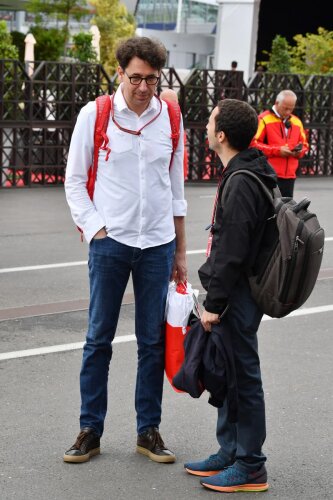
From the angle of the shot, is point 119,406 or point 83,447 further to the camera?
point 119,406

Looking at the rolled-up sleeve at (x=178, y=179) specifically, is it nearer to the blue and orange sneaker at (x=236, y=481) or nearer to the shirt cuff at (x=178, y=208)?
the shirt cuff at (x=178, y=208)

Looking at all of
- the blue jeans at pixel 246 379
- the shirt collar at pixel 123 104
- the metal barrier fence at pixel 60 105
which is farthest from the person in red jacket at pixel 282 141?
the blue jeans at pixel 246 379

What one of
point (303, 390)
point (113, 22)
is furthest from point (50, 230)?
point (113, 22)

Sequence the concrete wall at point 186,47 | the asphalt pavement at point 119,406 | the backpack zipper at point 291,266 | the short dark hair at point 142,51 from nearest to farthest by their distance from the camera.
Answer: the backpack zipper at point 291,266
the short dark hair at point 142,51
the asphalt pavement at point 119,406
the concrete wall at point 186,47

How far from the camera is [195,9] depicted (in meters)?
90.6

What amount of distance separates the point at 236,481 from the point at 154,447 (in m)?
0.54

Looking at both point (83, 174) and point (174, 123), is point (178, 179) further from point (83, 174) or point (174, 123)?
point (83, 174)

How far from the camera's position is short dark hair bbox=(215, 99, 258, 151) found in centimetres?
448

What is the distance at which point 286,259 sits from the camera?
14.4 feet

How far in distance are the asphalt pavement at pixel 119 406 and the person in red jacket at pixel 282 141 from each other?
86.6 inches

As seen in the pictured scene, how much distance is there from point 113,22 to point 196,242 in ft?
157

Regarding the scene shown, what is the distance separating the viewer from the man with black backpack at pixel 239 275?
4.45m

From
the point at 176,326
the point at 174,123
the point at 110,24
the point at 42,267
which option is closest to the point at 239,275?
the point at 176,326

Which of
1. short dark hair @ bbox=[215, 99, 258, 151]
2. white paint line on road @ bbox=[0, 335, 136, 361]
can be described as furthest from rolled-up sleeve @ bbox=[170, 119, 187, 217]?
white paint line on road @ bbox=[0, 335, 136, 361]
